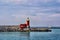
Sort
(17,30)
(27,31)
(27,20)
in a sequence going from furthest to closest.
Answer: (17,30) → (27,31) → (27,20)

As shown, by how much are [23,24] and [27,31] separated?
451 cm

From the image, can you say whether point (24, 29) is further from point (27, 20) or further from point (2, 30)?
Result: point (2, 30)

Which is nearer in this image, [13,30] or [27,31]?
[27,31]

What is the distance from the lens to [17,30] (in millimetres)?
86438

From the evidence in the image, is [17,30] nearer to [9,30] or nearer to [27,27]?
[9,30]

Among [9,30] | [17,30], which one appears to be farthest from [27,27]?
[9,30]

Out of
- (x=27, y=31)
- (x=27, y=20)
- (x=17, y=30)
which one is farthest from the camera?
(x=17, y=30)

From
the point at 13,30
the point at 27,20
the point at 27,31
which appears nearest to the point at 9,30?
the point at 13,30

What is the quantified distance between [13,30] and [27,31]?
1072 centimetres

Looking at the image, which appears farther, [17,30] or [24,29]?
[17,30]

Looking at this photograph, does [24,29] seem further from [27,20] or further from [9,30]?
[9,30]

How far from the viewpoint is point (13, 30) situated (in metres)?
89.5

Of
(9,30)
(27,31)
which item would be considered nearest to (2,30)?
(9,30)

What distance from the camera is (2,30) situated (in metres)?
91.4
